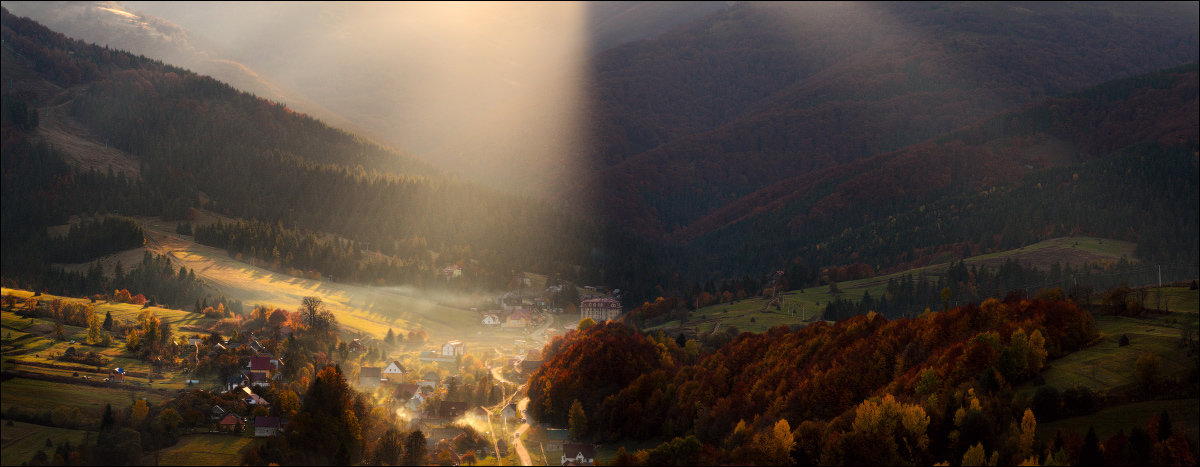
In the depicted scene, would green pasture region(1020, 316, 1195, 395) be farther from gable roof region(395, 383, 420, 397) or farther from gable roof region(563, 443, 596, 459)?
gable roof region(395, 383, 420, 397)

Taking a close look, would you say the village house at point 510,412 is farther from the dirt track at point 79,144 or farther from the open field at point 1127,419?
the dirt track at point 79,144

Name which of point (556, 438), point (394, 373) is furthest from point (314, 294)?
point (556, 438)

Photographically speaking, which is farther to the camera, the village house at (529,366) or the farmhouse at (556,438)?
the village house at (529,366)

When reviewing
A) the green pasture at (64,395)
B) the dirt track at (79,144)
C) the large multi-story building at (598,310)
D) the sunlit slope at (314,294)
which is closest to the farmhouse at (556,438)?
the green pasture at (64,395)

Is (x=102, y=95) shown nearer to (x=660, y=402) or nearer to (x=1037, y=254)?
(x=660, y=402)

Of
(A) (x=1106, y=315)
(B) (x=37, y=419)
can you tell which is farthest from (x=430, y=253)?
(A) (x=1106, y=315)

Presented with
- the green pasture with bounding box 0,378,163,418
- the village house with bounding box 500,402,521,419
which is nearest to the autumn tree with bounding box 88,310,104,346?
the green pasture with bounding box 0,378,163,418
